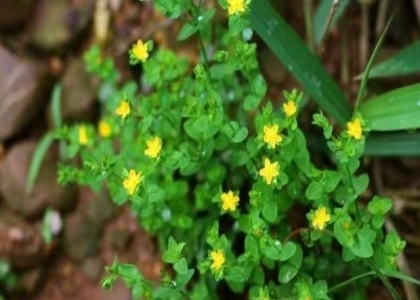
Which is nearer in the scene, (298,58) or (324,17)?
(298,58)

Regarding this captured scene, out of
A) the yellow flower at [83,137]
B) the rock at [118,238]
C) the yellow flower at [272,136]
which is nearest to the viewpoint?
the yellow flower at [272,136]

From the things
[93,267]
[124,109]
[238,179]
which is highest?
[124,109]

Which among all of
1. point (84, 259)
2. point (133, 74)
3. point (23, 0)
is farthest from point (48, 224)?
point (23, 0)

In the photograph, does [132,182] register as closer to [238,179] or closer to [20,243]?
[238,179]

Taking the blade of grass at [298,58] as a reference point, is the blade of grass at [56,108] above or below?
below

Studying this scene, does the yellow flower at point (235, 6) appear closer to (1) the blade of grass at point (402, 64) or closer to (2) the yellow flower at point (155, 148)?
(2) the yellow flower at point (155, 148)

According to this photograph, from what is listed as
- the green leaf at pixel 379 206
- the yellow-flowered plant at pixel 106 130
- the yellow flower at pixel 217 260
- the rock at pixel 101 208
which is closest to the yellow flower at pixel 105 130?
the yellow-flowered plant at pixel 106 130

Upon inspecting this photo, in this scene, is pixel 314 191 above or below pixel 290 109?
below

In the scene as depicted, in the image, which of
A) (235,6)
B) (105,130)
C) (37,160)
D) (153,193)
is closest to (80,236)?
(37,160)
